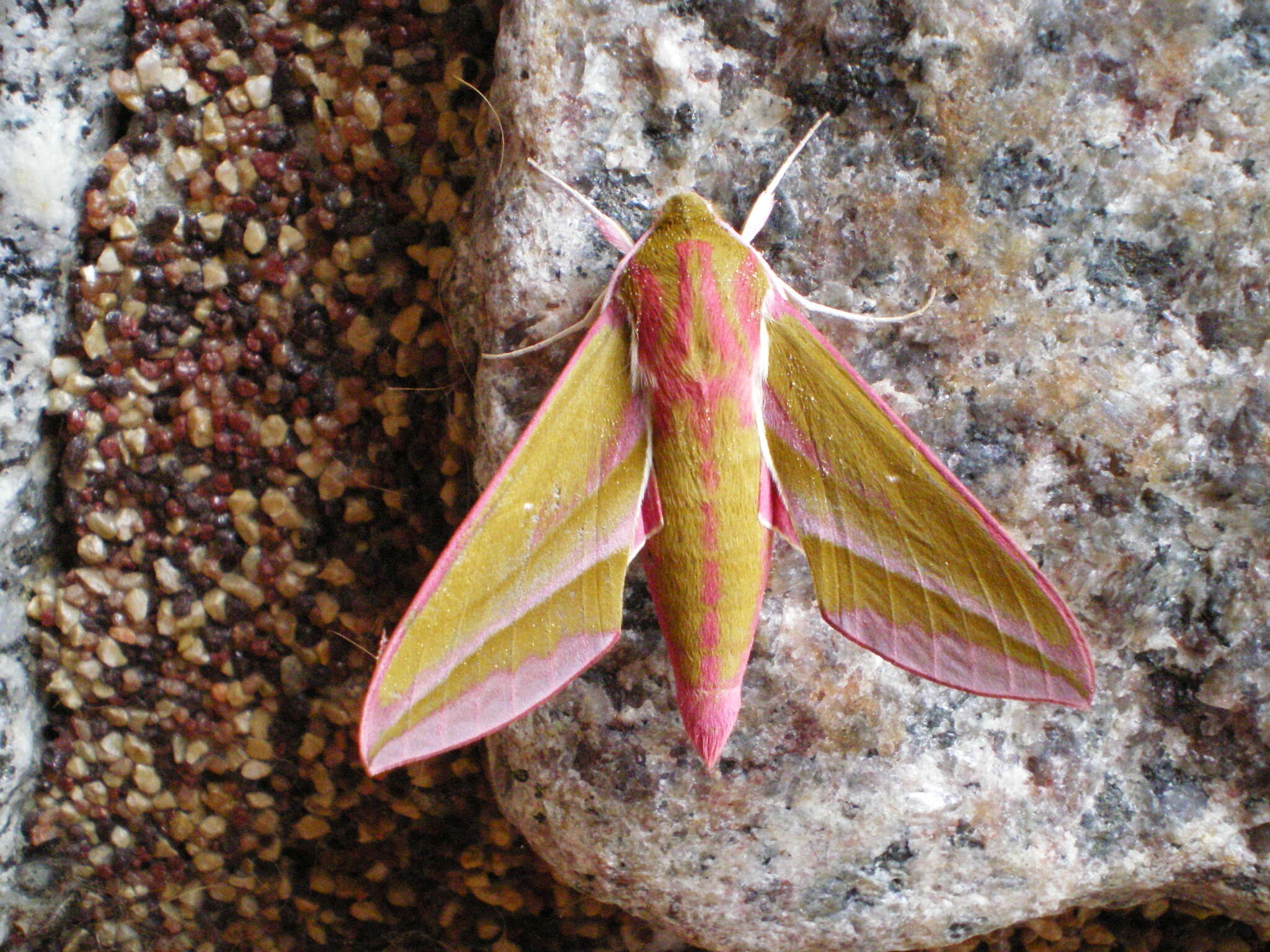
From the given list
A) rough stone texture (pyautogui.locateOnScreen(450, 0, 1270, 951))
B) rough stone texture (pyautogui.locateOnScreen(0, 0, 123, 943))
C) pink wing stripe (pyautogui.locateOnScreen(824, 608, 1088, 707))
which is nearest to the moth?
pink wing stripe (pyautogui.locateOnScreen(824, 608, 1088, 707))

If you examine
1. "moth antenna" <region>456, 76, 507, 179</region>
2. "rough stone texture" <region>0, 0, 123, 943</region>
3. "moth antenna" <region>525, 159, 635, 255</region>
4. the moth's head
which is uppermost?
the moth's head

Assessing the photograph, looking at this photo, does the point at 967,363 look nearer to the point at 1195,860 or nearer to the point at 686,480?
the point at 686,480

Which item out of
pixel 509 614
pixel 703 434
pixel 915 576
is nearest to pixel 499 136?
pixel 703 434

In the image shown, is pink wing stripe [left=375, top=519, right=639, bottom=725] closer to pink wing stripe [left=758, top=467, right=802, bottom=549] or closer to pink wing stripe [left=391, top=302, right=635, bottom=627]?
pink wing stripe [left=391, top=302, right=635, bottom=627]

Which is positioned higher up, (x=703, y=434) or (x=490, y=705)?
(x=703, y=434)

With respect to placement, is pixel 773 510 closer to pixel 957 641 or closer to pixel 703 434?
pixel 703 434

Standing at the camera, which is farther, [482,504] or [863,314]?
[863,314]

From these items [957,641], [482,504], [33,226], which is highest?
[957,641]
